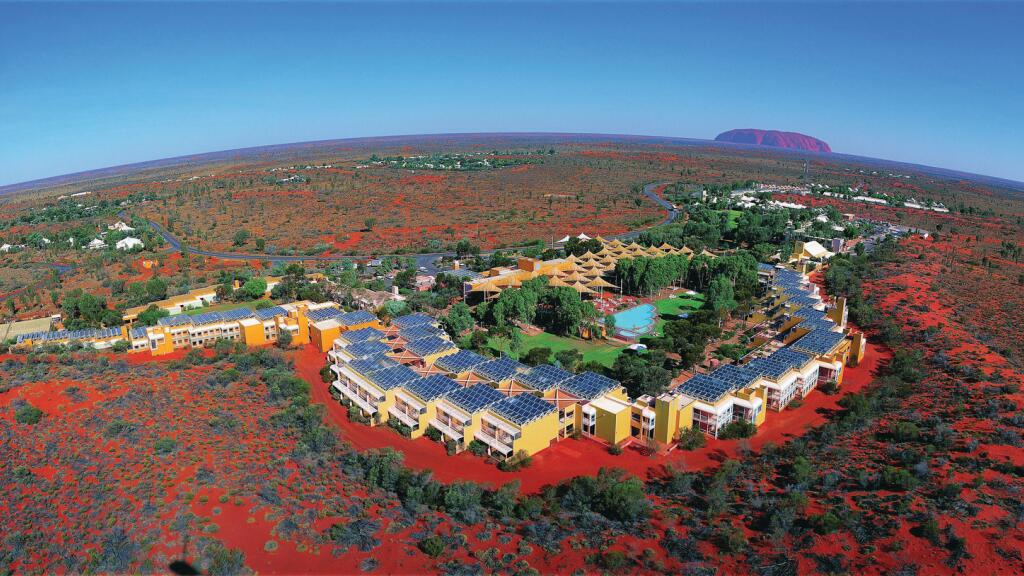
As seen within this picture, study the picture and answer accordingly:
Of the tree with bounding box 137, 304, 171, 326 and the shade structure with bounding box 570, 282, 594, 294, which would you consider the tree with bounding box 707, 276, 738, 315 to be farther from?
the tree with bounding box 137, 304, 171, 326

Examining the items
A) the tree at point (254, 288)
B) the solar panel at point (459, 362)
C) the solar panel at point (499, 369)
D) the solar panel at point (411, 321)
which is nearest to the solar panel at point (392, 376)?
the solar panel at point (459, 362)

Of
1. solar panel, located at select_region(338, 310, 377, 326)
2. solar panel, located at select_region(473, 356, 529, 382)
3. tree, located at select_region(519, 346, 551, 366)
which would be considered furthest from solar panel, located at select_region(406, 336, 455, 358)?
solar panel, located at select_region(338, 310, 377, 326)

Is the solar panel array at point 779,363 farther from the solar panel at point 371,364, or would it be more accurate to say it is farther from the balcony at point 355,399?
the balcony at point 355,399

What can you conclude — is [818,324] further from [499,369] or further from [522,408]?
[522,408]

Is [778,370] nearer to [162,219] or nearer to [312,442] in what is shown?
[312,442]

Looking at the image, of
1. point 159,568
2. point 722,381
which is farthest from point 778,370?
point 159,568

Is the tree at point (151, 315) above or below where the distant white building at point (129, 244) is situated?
below
